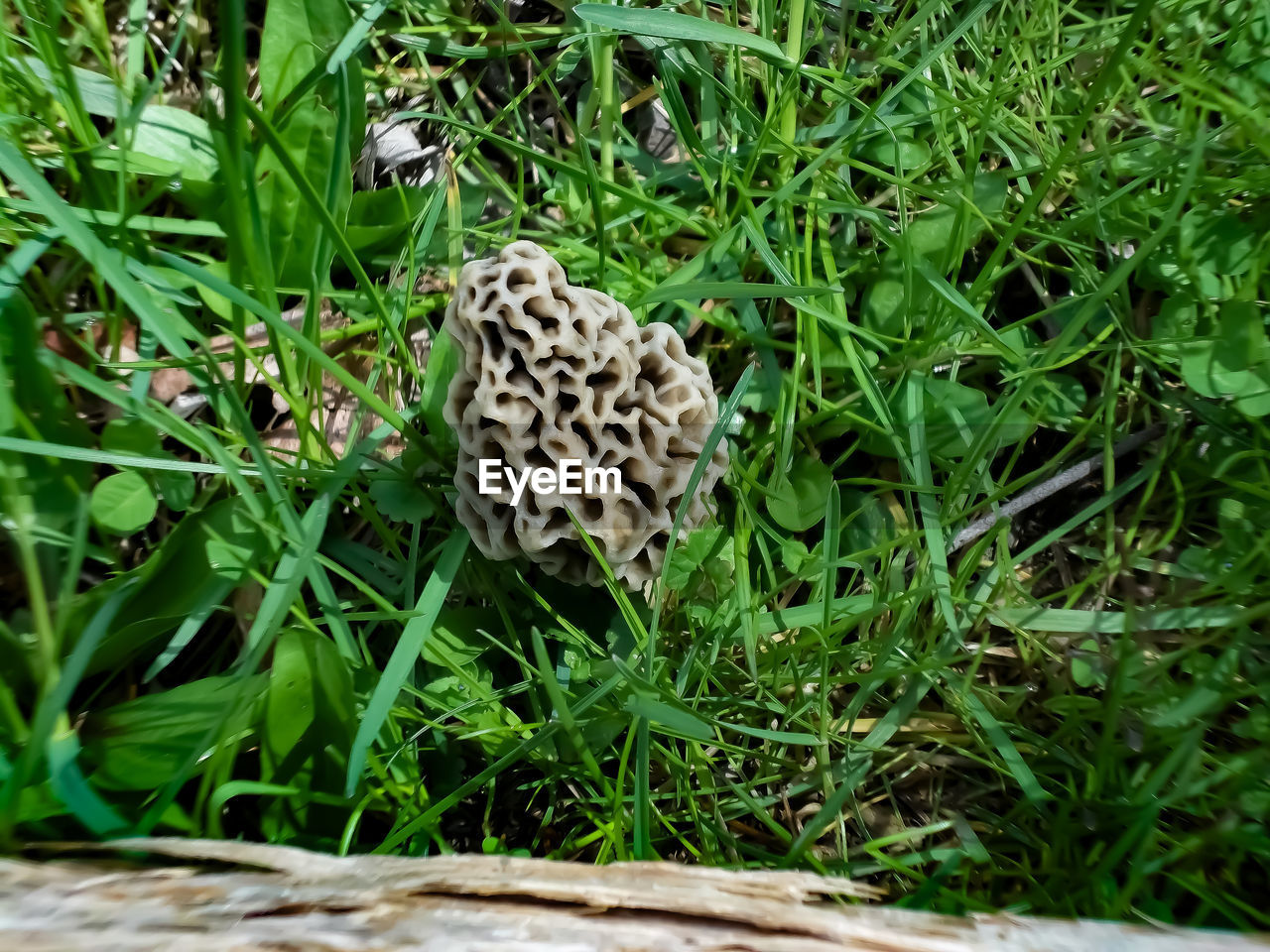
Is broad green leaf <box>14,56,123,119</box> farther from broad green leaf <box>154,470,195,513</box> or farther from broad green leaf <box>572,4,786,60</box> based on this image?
broad green leaf <box>572,4,786,60</box>

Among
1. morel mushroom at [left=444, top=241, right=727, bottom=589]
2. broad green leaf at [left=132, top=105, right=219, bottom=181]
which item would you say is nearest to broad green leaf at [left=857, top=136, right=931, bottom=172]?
morel mushroom at [left=444, top=241, right=727, bottom=589]

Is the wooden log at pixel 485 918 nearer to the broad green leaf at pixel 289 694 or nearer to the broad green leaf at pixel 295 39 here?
the broad green leaf at pixel 289 694

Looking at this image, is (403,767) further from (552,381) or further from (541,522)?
(552,381)

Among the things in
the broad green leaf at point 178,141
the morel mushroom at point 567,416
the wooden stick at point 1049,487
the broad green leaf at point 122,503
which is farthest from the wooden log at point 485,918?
the broad green leaf at point 178,141

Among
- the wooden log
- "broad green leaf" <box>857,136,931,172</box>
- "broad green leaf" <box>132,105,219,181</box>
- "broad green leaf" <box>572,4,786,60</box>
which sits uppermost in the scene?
"broad green leaf" <box>572,4,786,60</box>

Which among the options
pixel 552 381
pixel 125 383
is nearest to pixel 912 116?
pixel 552 381

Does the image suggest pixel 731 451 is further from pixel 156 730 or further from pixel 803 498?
pixel 156 730

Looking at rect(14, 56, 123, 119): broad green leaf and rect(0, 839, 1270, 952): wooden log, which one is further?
rect(14, 56, 123, 119): broad green leaf

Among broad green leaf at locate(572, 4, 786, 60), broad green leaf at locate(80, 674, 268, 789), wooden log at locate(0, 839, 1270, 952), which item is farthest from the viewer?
broad green leaf at locate(572, 4, 786, 60)
